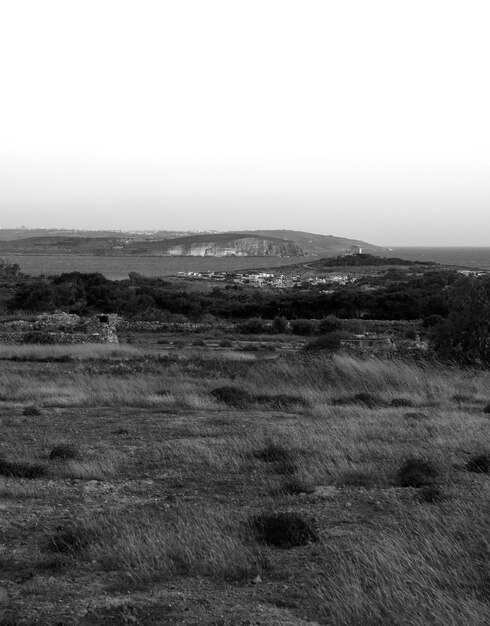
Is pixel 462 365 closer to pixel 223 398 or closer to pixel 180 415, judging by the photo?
pixel 223 398

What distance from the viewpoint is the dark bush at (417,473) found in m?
7.08

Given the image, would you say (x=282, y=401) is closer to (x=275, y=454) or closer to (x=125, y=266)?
(x=275, y=454)

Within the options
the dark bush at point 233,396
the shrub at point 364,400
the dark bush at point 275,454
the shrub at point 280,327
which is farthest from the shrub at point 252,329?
the dark bush at point 275,454

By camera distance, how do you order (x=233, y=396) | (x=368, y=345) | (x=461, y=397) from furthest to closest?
(x=368, y=345) < (x=233, y=396) < (x=461, y=397)

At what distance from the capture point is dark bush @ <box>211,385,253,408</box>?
12921 millimetres

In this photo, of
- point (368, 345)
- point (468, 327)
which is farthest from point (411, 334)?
point (468, 327)

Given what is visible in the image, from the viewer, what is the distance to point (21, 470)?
25.0ft

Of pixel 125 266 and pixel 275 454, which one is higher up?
pixel 275 454

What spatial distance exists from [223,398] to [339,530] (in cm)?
748

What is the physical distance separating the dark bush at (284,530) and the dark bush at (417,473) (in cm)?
161

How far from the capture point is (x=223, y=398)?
1320cm

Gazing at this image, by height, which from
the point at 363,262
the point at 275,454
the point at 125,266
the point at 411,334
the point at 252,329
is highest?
the point at 363,262

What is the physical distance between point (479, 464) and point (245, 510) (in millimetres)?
2783

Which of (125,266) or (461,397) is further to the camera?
(125,266)
